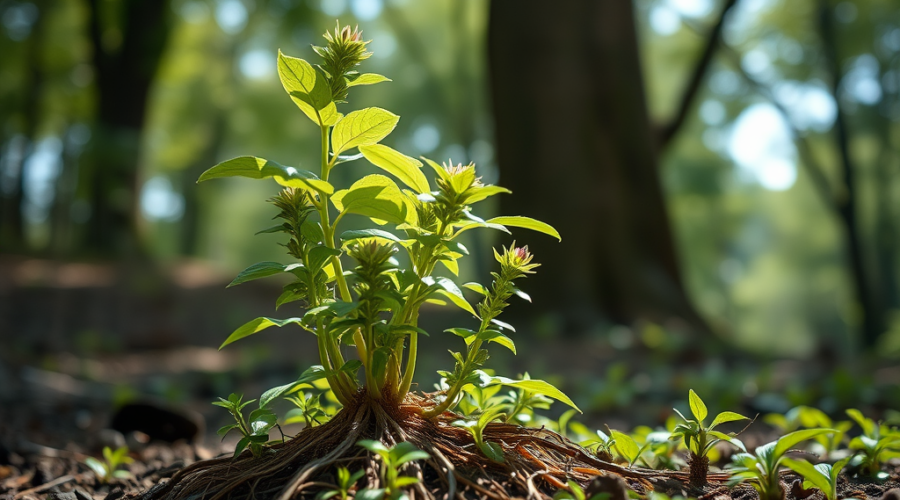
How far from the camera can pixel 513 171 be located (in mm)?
6496

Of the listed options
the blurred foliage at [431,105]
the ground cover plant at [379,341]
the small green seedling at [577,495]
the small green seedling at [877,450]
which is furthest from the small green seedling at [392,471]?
the blurred foliage at [431,105]

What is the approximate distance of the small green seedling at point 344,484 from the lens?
1.22 m

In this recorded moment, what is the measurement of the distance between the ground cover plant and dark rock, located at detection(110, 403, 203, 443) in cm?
140

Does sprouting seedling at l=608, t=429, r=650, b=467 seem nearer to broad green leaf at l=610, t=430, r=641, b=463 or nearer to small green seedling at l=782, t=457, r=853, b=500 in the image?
broad green leaf at l=610, t=430, r=641, b=463

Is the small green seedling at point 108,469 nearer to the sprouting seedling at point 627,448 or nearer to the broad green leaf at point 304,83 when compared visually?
the broad green leaf at point 304,83

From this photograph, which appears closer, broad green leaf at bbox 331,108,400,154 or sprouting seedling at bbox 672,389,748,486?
broad green leaf at bbox 331,108,400,154

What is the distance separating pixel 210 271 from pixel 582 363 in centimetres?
998

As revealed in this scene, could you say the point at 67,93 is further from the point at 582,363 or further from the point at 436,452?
the point at 436,452

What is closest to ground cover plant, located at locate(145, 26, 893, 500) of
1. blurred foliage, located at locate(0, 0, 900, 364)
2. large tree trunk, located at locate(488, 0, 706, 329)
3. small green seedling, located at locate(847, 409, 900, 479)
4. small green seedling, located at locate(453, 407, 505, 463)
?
small green seedling, located at locate(453, 407, 505, 463)

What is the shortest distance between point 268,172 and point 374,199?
229 mm

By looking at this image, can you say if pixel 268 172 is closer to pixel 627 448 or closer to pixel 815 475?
pixel 627 448

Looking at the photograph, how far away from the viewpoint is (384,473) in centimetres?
131

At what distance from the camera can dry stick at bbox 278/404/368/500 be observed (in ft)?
4.15

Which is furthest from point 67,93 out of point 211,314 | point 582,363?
point 582,363
